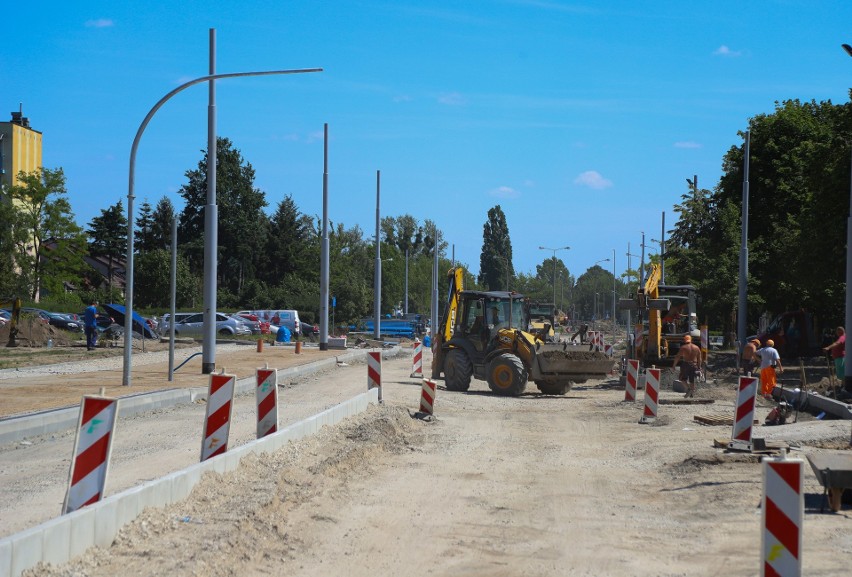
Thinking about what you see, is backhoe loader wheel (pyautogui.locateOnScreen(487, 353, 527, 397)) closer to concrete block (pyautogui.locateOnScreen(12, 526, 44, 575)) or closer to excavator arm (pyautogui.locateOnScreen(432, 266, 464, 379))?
excavator arm (pyautogui.locateOnScreen(432, 266, 464, 379))

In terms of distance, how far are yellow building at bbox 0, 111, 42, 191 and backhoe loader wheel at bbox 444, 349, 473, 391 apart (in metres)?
58.4

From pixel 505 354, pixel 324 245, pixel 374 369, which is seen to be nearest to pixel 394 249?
pixel 324 245

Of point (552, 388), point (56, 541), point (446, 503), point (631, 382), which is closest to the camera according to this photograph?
point (56, 541)

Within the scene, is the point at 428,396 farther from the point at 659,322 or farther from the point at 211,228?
the point at 659,322

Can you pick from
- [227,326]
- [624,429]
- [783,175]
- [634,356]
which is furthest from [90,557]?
[227,326]

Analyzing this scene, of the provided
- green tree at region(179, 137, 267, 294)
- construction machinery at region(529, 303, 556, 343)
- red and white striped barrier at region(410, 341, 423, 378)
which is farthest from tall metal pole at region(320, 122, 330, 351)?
green tree at region(179, 137, 267, 294)

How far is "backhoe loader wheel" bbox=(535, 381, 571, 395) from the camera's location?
27.1 meters

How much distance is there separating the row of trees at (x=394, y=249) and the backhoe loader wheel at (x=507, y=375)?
8.96 meters

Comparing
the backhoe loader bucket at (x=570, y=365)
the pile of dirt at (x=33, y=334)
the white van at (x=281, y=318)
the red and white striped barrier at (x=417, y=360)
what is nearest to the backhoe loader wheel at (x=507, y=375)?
the backhoe loader bucket at (x=570, y=365)

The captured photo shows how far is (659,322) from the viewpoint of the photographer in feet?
101

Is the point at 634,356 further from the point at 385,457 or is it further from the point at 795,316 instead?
the point at 385,457

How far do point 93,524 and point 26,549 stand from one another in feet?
3.21

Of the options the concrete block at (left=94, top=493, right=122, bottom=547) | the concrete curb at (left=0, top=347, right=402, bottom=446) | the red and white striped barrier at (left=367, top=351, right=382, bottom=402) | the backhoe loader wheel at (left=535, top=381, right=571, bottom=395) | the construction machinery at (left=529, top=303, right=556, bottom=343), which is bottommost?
the backhoe loader wheel at (left=535, top=381, right=571, bottom=395)

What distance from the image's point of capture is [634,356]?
3253 centimetres
